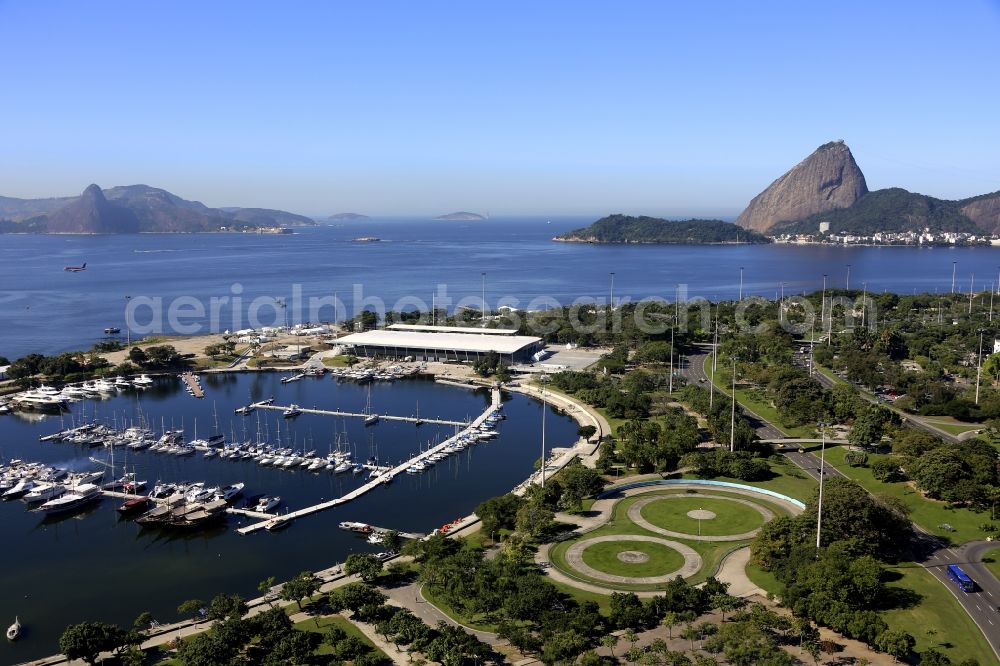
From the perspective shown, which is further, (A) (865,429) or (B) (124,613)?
(A) (865,429)

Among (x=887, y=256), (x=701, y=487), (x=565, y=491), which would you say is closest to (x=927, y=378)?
(x=701, y=487)

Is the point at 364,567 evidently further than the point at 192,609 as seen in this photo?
Yes

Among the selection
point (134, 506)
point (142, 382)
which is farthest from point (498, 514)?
point (142, 382)

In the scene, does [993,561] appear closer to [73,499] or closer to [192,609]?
[192,609]

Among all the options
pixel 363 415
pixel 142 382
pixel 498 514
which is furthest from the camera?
pixel 142 382

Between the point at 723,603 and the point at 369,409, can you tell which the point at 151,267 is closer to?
the point at 369,409

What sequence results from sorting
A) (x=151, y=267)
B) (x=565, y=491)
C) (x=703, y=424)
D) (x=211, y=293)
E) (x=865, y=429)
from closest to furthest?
(x=565, y=491) → (x=865, y=429) → (x=703, y=424) → (x=211, y=293) → (x=151, y=267)

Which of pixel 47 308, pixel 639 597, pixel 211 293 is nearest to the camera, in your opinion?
pixel 639 597
